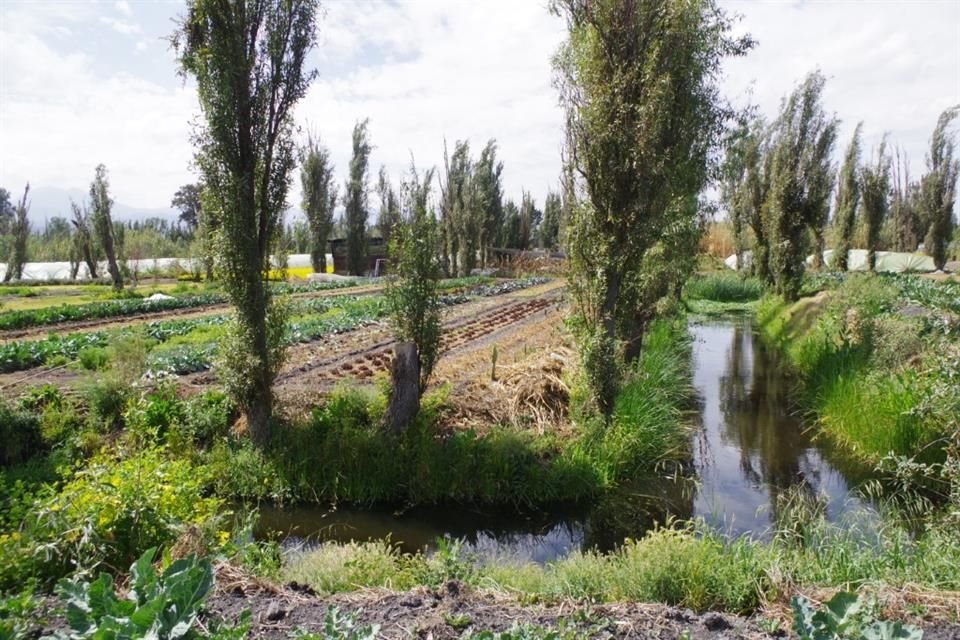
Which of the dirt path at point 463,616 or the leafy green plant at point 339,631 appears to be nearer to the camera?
the leafy green plant at point 339,631

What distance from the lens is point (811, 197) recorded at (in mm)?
19656

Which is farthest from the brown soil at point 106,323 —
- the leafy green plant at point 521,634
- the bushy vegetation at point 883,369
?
the bushy vegetation at point 883,369

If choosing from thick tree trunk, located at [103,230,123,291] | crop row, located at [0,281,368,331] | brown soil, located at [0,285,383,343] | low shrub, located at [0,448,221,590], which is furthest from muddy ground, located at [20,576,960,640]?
thick tree trunk, located at [103,230,123,291]

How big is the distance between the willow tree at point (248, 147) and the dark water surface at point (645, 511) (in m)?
1.96

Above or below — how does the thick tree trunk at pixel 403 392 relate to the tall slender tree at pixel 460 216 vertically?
below

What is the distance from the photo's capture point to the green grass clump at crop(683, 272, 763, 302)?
3041cm

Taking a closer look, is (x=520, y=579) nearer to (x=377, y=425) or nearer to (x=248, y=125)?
(x=377, y=425)

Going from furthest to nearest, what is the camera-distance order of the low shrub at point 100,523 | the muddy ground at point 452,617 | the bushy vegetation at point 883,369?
the bushy vegetation at point 883,369
the low shrub at point 100,523
the muddy ground at point 452,617

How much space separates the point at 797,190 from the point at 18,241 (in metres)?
38.3

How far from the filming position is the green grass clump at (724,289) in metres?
30.4

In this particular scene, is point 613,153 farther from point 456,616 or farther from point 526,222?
point 526,222

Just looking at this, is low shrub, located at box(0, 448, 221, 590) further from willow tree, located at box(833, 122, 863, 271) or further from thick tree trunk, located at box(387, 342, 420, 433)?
willow tree, located at box(833, 122, 863, 271)

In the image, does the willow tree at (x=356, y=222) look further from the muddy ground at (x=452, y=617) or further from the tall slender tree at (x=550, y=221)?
the muddy ground at (x=452, y=617)

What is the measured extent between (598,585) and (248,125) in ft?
22.1
